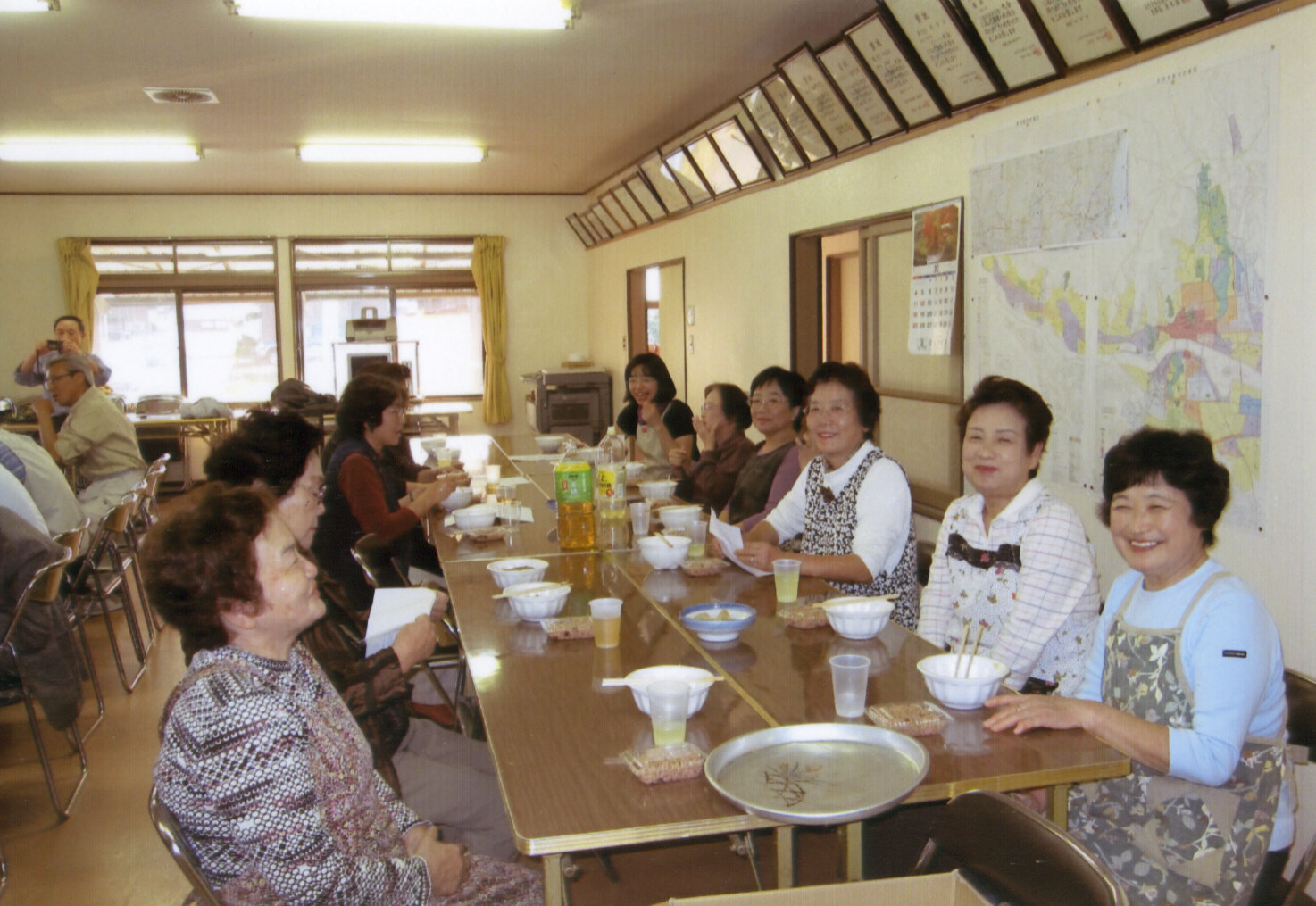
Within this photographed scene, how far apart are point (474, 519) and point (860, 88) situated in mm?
2416

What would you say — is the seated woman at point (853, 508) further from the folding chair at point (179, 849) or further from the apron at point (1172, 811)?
the folding chair at point (179, 849)

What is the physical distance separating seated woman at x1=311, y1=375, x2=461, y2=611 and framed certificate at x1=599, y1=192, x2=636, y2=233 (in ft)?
17.2

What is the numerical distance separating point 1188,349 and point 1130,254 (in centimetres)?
36

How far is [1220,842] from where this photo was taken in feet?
6.00

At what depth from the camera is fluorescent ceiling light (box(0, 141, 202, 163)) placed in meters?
7.05

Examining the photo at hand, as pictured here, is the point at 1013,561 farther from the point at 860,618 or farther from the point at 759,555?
the point at 759,555

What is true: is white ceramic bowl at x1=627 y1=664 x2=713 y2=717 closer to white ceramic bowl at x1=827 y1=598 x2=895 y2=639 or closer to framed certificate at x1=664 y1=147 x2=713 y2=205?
white ceramic bowl at x1=827 y1=598 x2=895 y2=639

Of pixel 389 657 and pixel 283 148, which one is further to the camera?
pixel 283 148

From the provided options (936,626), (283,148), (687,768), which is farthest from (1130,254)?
(283,148)

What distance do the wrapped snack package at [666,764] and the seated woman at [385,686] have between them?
74 cm

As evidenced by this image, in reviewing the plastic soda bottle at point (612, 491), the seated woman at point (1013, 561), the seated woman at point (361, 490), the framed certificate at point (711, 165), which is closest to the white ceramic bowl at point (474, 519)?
the seated woman at point (361, 490)

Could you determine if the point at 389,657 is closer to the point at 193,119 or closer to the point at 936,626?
the point at 936,626

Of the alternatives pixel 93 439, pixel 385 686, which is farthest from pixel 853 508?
pixel 93 439

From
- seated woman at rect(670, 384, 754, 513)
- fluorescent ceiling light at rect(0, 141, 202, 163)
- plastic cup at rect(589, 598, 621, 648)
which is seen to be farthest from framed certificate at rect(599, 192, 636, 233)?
plastic cup at rect(589, 598, 621, 648)
